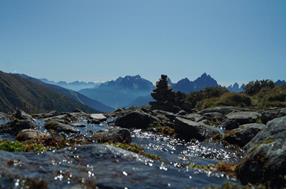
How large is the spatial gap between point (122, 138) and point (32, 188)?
16095 mm

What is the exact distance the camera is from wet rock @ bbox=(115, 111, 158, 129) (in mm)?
41969

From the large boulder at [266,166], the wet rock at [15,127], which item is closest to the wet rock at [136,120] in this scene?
the wet rock at [15,127]

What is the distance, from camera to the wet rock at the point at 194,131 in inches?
1384

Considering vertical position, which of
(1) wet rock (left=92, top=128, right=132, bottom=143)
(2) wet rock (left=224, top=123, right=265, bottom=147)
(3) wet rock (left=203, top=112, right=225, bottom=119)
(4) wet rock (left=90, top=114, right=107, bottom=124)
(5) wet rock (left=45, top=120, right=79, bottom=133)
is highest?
(3) wet rock (left=203, top=112, right=225, bottom=119)

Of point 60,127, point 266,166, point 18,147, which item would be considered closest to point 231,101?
point 60,127

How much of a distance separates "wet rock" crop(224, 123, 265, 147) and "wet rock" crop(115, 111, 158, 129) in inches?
413

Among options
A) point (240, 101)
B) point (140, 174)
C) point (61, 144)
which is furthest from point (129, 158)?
point (240, 101)

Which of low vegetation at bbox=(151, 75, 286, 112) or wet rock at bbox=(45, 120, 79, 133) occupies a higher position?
low vegetation at bbox=(151, 75, 286, 112)

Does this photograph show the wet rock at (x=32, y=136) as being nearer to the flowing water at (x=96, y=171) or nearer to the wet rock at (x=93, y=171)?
the wet rock at (x=93, y=171)

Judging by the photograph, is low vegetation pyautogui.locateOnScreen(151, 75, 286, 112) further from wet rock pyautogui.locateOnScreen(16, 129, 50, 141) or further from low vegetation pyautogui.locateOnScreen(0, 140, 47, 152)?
low vegetation pyautogui.locateOnScreen(0, 140, 47, 152)

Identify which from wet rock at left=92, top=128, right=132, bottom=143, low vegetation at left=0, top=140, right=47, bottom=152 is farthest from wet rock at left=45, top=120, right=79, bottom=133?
low vegetation at left=0, top=140, right=47, bottom=152

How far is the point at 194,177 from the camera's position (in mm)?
17188

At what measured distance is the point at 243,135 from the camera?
32.6 metres

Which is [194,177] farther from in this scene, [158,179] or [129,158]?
[129,158]
